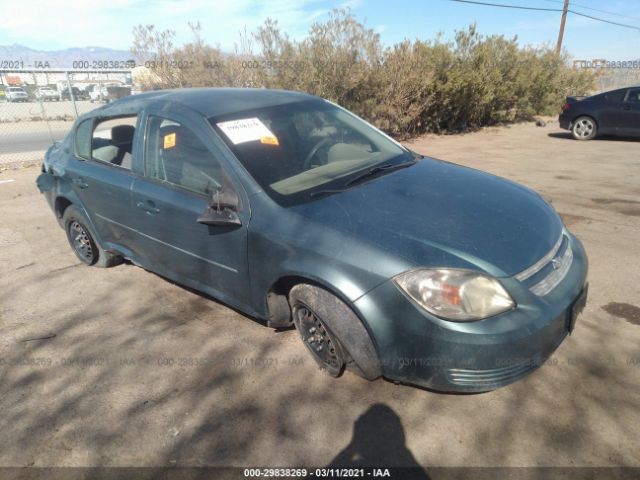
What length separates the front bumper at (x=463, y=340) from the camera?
207 cm

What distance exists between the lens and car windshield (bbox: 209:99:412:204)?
2773mm

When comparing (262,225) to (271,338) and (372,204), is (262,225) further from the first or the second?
(271,338)

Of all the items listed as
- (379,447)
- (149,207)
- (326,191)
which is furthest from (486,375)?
(149,207)

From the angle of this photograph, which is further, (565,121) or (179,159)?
(565,121)

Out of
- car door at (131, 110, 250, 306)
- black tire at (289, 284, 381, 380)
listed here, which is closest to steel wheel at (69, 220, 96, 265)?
car door at (131, 110, 250, 306)

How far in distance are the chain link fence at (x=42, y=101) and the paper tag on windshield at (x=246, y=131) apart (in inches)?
372

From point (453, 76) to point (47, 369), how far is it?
44.2ft

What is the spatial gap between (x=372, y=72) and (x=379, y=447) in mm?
11740

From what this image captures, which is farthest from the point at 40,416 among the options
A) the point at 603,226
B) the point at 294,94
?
the point at 603,226

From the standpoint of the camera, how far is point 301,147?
3102mm

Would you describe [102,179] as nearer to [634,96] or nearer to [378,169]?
[378,169]

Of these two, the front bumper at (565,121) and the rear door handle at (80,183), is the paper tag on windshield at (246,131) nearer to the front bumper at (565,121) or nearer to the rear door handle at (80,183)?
the rear door handle at (80,183)

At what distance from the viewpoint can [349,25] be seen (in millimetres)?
12383

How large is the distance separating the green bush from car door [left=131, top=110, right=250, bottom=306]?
9428 mm
